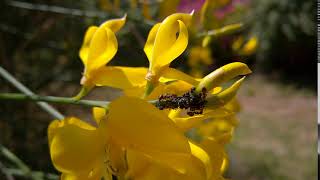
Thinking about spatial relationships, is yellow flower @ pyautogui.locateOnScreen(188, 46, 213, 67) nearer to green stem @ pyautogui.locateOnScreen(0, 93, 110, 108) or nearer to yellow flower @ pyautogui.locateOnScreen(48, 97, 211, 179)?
green stem @ pyautogui.locateOnScreen(0, 93, 110, 108)

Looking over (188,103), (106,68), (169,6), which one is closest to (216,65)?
(169,6)

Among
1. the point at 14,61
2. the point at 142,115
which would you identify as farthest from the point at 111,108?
the point at 14,61

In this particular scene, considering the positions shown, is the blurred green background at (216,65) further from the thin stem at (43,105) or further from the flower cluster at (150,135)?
the flower cluster at (150,135)

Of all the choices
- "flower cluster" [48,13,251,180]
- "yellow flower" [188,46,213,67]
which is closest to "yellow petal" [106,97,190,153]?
"flower cluster" [48,13,251,180]

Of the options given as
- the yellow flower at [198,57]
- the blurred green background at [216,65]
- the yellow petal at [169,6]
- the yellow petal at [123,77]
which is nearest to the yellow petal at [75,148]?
the yellow petal at [123,77]

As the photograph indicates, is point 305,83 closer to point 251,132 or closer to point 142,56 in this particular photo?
point 251,132

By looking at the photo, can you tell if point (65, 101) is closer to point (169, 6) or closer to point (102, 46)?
point (102, 46)

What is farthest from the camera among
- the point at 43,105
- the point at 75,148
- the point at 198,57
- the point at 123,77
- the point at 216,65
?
the point at 216,65

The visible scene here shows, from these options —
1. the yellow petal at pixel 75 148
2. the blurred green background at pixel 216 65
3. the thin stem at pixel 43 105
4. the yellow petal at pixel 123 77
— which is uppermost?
the yellow petal at pixel 75 148
